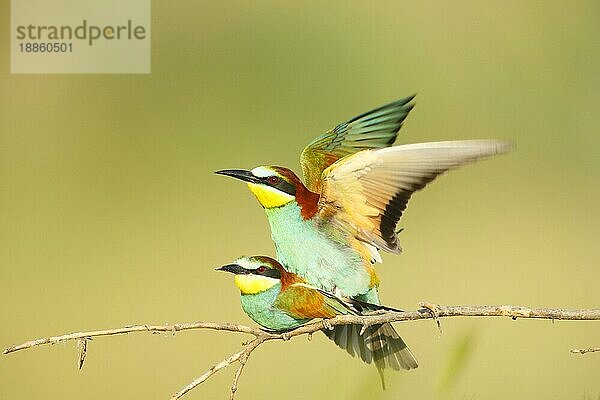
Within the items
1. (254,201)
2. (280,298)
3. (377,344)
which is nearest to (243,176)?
(280,298)

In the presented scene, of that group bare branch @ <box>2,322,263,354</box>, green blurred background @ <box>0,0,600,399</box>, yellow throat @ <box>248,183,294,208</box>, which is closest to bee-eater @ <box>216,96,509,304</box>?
yellow throat @ <box>248,183,294,208</box>

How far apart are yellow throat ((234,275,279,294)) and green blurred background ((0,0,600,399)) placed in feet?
1.18

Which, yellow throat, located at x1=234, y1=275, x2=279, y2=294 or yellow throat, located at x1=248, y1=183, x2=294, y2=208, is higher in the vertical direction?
yellow throat, located at x1=248, y1=183, x2=294, y2=208

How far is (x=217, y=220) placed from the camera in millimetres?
1360

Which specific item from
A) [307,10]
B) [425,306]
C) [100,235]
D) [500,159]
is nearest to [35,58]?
[100,235]

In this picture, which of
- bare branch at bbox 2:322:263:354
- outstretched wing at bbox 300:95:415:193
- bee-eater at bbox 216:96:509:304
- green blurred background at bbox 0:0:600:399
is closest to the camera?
bare branch at bbox 2:322:263:354

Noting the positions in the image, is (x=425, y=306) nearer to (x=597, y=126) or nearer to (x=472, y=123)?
(x=472, y=123)

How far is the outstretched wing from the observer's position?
0.96m

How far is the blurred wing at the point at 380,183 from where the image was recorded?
0.80 metres

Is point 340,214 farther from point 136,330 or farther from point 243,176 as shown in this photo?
point 136,330

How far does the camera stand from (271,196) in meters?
0.88

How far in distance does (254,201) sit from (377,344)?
0.43m

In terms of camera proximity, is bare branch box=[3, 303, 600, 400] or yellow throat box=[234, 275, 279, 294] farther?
yellow throat box=[234, 275, 279, 294]

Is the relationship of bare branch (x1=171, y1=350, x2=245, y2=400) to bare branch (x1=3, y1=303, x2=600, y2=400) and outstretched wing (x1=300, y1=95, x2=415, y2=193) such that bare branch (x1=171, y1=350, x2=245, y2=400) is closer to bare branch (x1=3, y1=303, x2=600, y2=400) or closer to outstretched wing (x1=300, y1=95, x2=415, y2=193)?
bare branch (x1=3, y1=303, x2=600, y2=400)
